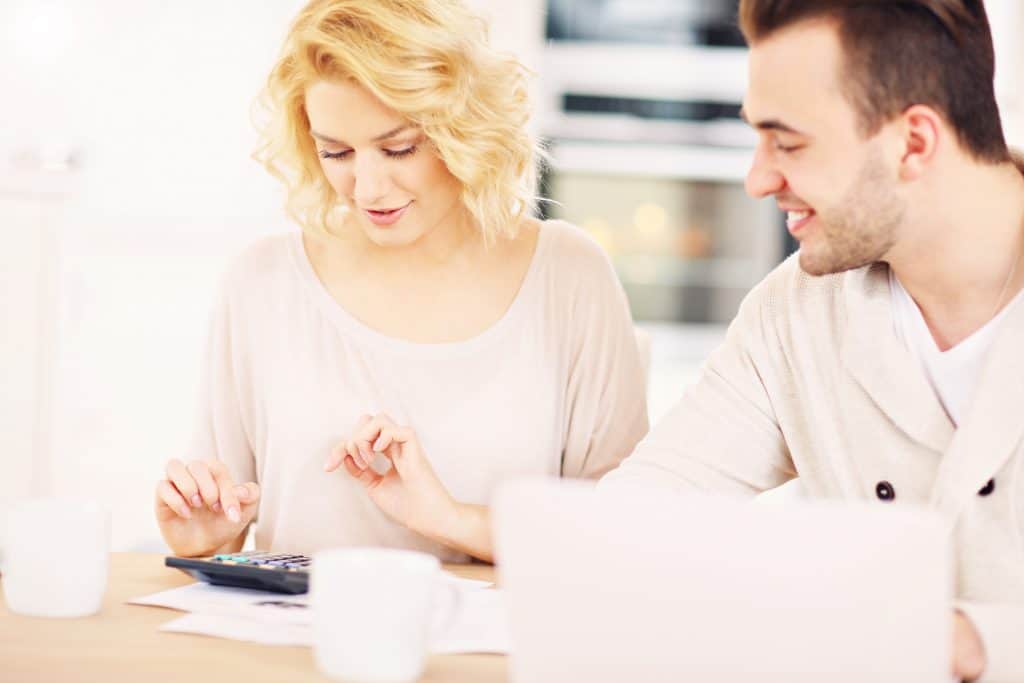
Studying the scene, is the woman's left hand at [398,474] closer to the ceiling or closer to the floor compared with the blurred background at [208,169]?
closer to the floor

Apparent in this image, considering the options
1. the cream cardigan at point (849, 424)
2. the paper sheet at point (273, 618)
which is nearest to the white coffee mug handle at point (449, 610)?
the paper sheet at point (273, 618)

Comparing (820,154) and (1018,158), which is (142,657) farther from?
(1018,158)

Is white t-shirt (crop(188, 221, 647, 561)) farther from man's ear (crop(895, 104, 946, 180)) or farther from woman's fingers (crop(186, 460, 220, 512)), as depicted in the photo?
man's ear (crop(895, 104, 946, 180))

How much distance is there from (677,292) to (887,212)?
296 centimetres

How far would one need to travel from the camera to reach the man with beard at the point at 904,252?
1.20m

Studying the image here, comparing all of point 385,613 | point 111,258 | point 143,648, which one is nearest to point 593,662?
point 385,613

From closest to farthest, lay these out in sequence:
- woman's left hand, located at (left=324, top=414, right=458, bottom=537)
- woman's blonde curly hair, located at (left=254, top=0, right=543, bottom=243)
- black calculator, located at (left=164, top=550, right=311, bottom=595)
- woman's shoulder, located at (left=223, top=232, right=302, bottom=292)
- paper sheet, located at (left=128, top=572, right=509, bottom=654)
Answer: paper sheet, located at (left=128, top=572, right=509, bottom=654)
black calculator, located at (left=164, top=550, right=311, bottom=595)
woman's left hand, located at (left=324, top=414, right=458, bottom=537)
woman's blonde curly hair, located at (left=254, top=0, right=543, bottom=243)
woman's shoulder, located at (left=223, top=232, right=302, bottom=292)

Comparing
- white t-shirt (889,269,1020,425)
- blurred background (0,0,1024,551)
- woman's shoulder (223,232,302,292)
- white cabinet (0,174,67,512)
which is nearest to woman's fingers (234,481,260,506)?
woman's shoulder (223,232,302,292)

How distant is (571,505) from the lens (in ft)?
2.32

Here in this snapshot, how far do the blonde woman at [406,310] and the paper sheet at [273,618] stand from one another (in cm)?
30

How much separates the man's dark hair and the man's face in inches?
0.5

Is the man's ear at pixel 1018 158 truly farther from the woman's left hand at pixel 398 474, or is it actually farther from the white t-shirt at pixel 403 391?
the woman's left hand at pixel 398 474

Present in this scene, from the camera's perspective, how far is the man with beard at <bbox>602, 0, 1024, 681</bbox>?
47.2 inches

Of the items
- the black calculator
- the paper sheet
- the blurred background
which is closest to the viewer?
the paper sheet
